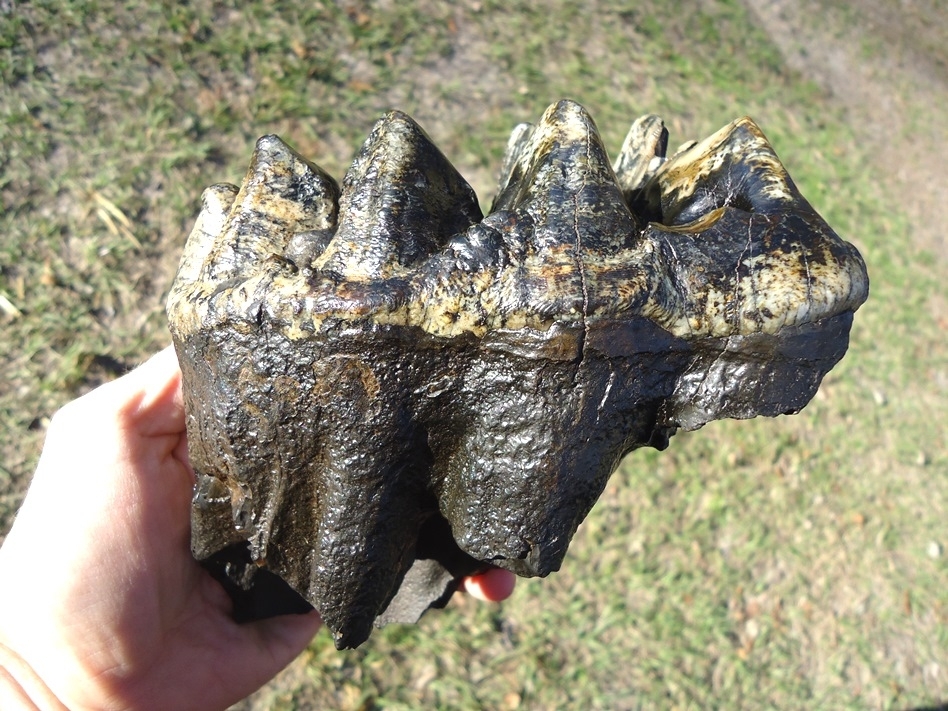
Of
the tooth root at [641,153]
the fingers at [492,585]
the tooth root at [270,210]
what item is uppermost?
the tooth root at [641,153]

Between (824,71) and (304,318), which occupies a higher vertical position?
(824,71)

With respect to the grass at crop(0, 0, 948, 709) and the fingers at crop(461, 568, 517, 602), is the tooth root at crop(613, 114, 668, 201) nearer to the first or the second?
the fingers at crop(461, 568, 517, 602)

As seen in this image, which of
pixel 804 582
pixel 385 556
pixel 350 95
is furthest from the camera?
pixel 350 95

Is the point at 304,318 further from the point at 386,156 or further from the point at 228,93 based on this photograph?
the point at 228,93

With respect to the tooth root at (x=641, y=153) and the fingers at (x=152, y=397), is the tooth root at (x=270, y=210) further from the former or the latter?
the tooth root at (x=641, y=153)

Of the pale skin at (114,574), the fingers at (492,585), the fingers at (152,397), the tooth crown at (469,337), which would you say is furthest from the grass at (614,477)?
the tooth crown at (469,337)

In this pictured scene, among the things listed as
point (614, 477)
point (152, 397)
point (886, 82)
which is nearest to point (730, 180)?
point (152, 397)

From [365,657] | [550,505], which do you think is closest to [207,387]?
[550,505]
